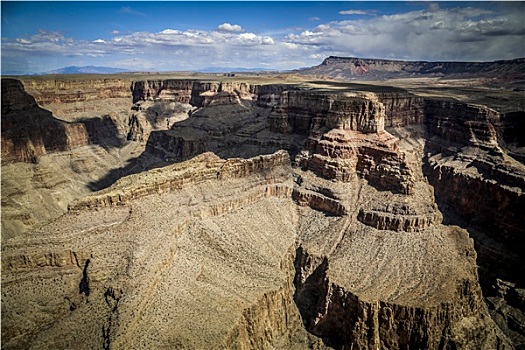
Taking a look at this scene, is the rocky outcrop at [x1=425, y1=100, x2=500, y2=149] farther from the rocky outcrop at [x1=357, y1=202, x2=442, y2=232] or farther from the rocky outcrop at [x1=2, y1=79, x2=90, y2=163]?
the rocky outcrop at [x1=2, y1=79, x2=90, y2=163]

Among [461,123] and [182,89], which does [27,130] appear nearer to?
[182,89]

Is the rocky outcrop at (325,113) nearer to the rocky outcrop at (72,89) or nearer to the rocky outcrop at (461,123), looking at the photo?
the rocky outcrop at (461,123)

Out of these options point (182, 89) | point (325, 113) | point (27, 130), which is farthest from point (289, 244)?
point (182, 89)

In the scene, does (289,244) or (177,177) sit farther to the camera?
(289,244)

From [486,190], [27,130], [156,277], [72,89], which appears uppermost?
[72,89]

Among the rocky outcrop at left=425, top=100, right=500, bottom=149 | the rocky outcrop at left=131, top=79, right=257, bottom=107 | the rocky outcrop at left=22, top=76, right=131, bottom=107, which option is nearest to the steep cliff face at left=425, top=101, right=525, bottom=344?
the rocky outcrop at left=425, top=100, right=500, bottom=149

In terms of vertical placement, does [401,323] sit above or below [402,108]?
below

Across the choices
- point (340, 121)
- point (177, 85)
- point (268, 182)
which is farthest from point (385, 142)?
point (177, 85)

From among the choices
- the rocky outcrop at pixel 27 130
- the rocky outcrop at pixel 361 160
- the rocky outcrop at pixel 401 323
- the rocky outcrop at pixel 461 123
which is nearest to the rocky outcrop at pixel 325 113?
the rocky outcrop at pixel 361 160

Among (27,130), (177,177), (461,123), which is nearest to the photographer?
(177,177)
